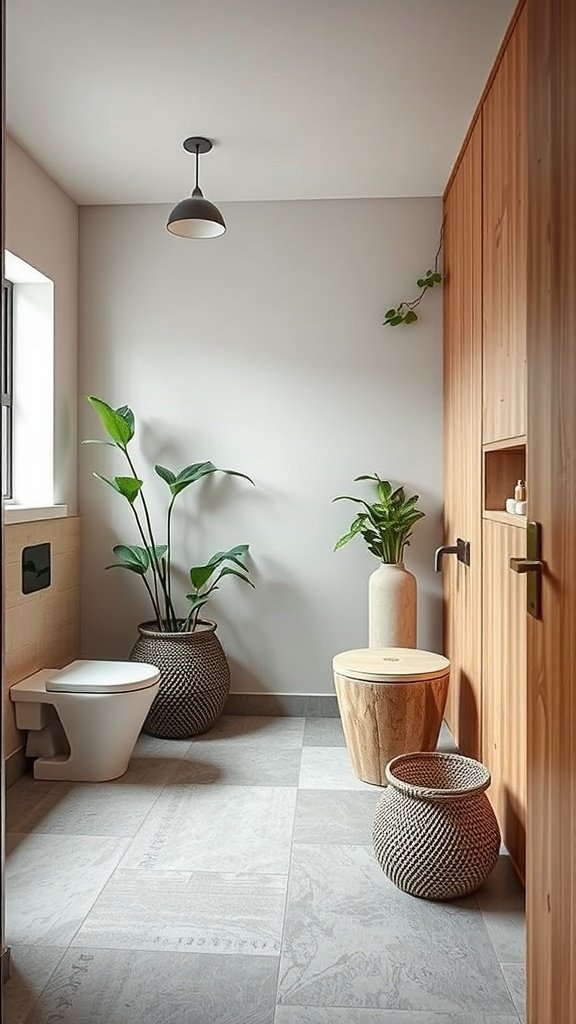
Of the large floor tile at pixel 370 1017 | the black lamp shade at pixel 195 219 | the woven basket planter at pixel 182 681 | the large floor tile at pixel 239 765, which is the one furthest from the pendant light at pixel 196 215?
the large floor tile at pixel 370 1017

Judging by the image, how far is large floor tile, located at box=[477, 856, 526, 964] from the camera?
6.61ft

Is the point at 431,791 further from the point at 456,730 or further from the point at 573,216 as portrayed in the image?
the point at 573,216

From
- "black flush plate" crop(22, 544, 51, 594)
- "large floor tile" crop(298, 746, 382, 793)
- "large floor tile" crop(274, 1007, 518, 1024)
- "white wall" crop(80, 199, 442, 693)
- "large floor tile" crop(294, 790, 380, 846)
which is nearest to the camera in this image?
"large floor tile" crop(274, 1007, 518, 1024)

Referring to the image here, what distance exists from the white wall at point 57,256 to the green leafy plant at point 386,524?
133 cm

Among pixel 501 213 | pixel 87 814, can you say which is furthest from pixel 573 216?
pixel 87 814

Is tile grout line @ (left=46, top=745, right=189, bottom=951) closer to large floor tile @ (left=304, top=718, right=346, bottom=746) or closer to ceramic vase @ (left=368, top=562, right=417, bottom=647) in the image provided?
large floor tile @ (left=304, top=718, right=346, bottom=746)

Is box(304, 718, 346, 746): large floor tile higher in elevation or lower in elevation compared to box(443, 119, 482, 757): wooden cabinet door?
lower

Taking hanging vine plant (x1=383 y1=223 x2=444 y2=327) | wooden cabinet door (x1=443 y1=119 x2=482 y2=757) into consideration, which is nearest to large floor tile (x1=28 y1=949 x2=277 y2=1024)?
wooden cabinet door (x1=443 y1=119 x2=482 y2=757)

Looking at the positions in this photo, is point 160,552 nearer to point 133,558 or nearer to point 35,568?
point 133,558

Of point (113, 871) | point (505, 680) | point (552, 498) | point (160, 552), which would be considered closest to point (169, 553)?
point (160, 552)

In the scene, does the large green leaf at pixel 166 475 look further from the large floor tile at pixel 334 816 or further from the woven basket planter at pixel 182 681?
the large floor tile at pixel 334 816

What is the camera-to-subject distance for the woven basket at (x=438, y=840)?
2.19 m

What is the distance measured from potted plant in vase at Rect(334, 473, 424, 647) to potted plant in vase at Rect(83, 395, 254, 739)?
0.59 metres

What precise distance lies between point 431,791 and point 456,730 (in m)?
1.28
